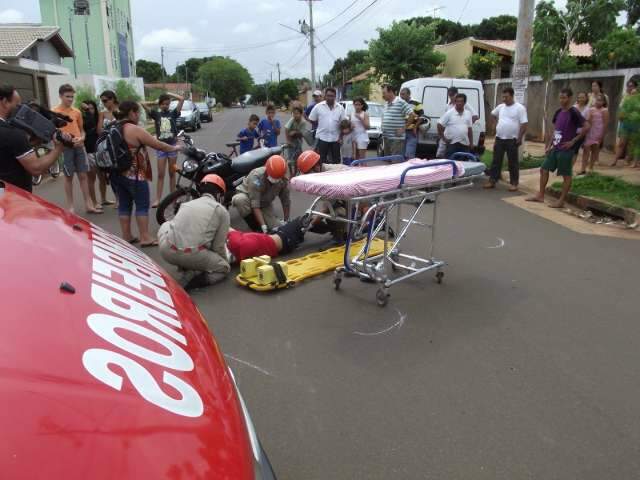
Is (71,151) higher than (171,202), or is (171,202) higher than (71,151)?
(71,151)

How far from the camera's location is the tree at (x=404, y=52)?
2672 cm

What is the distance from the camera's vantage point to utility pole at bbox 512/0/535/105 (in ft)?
36.5

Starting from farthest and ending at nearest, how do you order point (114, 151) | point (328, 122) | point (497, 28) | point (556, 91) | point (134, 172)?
point (497, 28) < point (556, 91) < point (328, 122) < point (134, 172) < point (114, 151)

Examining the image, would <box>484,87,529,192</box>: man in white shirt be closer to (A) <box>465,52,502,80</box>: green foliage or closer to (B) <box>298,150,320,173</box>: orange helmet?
(B) <box>298,150,320,173</box>: orange helmet

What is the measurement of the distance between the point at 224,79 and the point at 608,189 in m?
108

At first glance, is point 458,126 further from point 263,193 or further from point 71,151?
point 71,151

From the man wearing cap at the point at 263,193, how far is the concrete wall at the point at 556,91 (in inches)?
Answer: 409

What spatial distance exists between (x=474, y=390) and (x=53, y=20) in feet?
170

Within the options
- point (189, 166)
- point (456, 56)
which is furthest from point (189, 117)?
point (189, 166)

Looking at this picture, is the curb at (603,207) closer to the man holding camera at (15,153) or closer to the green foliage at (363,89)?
the man holding camera at (15,153)

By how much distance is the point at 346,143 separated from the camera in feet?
33.7

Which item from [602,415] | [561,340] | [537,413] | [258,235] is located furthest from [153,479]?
[258,235]

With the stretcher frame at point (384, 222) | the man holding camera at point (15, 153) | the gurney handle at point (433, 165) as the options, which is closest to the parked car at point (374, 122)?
the stretcher frame at point (384, 222)

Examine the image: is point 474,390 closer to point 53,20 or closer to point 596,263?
point 596,263
